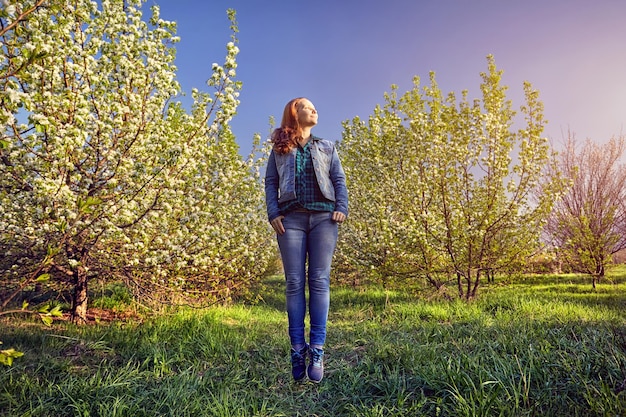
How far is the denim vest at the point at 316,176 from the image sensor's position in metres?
3.59

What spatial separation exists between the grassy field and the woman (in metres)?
0.49

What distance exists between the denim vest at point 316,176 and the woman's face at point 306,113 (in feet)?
0.50

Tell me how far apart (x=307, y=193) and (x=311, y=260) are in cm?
61

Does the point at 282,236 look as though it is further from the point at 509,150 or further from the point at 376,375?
the point at 509,150

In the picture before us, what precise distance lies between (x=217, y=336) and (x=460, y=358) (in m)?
Answer: 3.04

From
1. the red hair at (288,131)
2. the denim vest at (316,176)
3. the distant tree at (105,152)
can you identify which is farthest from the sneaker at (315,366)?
the distant tree at (105,152)

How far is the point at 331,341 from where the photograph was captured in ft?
18.1

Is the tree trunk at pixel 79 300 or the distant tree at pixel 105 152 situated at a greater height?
the distant tree at pixel 105 152

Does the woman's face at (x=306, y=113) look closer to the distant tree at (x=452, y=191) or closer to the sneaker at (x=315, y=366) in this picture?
the sneaker at (x=315, y=366)

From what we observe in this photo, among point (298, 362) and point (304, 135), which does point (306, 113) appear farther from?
point (298, 362)

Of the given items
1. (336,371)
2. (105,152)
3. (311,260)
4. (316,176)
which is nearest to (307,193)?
(316,176)

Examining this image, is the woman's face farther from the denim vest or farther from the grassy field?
the grassy field

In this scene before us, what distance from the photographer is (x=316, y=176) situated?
3.59m

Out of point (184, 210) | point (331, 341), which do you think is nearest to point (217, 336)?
point (331, 341)
